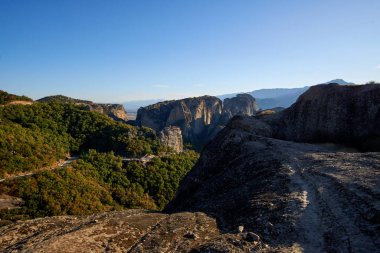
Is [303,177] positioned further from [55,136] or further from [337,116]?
[55,136]

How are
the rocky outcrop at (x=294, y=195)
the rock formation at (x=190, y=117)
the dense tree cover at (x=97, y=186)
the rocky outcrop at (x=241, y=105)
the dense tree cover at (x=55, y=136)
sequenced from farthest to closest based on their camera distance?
1. the rocky outcrop at (x=241, y=105)
2. the rock formation at (x=190, y=117)
3. the dense tree cover at (x=55, y=136)
4. the dense tree cover at (x=97, y=186)
5. the rocky outcrop at (x=294, y=195)

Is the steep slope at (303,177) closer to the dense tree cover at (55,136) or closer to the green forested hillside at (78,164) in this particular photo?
the green forested hillside at (78,164)

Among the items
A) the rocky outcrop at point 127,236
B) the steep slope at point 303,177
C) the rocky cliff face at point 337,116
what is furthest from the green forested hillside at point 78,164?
the rocky cliff face at point 337,116

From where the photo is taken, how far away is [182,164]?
78312 millimetres

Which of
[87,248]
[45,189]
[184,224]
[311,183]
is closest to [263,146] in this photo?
[311,183]

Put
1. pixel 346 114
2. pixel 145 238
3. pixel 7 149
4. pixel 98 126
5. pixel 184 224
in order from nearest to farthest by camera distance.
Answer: pixel 145 238
pixel 184 224
pixel 346 114
pixel 7 149
pixel 98 126

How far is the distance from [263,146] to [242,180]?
5369 millimetres

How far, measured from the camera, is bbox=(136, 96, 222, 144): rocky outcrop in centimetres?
15775

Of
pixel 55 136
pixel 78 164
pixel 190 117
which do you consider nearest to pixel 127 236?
pixel 78 164

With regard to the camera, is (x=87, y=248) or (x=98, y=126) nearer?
(x=87, y=248)

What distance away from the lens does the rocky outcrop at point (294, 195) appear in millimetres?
11344

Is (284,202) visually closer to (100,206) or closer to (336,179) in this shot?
(336,179)

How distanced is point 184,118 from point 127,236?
146 meters

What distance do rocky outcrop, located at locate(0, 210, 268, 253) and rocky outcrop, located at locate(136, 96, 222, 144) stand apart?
456ft
